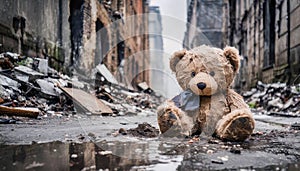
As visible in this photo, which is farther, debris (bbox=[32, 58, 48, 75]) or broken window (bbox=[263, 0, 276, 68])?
broken window (bbox=[263, 0, 276, 68])

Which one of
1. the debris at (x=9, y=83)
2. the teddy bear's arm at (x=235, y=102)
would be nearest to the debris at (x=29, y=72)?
the debris at (x=9, y=83)

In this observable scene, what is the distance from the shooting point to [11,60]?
5457 mm

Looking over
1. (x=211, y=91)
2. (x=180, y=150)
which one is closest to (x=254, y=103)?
(x=211, y=91)

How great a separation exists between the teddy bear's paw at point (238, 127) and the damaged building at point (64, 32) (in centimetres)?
429

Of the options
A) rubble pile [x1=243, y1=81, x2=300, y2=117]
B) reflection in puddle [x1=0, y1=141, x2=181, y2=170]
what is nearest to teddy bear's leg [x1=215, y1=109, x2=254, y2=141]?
reflection in puddle [x1=0, y1=141, x2=181, y2=170]

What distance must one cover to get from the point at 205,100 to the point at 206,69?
242 mm

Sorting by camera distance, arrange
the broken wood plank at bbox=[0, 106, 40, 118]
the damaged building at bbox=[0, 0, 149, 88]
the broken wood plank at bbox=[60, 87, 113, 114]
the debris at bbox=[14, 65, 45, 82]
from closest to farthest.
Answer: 1. the broken wood plank at bbox=[0, 106, 40, 118]
2. the debris at bbox=[14, 65, 45, 82]
3. the broken wood plank at bbox=[60, 87, 113, 114]
4. the damaged building at bbox=[0, 0, 149, 88]

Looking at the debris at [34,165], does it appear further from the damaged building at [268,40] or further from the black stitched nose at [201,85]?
the damaged building at [268,40]

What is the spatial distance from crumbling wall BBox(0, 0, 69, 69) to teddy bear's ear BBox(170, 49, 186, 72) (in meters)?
3.56

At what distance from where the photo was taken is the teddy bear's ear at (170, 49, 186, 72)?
2842 millimetres

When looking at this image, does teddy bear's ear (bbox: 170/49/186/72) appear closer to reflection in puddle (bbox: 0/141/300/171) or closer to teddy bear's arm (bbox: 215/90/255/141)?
teddy bear's arm (bbox: 215/90/255/141)

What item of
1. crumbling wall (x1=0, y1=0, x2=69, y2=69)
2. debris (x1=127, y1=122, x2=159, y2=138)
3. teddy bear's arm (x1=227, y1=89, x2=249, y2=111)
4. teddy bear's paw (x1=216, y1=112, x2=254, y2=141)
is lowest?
debris (x1=127, y1=122, x2=159, y2=138)

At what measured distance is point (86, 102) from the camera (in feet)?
18.4

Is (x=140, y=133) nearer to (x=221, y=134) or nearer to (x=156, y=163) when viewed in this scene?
(x=221, y=134)
